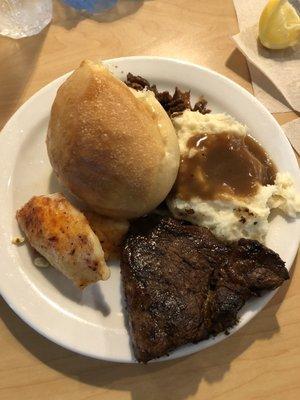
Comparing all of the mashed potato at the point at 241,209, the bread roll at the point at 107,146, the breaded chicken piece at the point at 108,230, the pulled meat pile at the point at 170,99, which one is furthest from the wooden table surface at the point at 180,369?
the pulled meat pile at the point at 170,99

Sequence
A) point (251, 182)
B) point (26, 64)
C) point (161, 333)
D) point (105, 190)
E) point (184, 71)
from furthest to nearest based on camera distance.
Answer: point (26, 64)
point (184, 71)
point (251, 182)
point (105, 190)
point (161, 333)

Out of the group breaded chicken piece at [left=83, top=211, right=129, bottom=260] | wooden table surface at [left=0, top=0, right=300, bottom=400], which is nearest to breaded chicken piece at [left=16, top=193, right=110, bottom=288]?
breaded chicken piece at [left=83, top=211, right=129, bottom=260]

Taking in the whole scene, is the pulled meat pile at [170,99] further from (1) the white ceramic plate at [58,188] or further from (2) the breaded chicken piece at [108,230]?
(2) the breaded chicken piece at [108,230]

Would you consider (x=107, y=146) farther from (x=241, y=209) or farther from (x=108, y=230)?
(x=241, y=209)

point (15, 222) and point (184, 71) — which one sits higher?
point (184, 71)

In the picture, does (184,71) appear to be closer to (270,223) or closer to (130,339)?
(270,223)

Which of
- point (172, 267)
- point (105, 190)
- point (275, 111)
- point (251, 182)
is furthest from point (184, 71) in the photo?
point (172, 267)

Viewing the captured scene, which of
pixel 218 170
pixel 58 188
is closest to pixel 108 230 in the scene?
pixel 58 188
